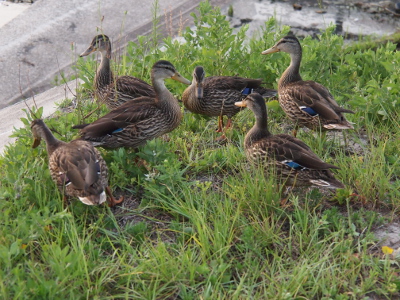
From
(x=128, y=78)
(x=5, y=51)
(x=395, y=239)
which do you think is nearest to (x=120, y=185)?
(x=128, y=78)

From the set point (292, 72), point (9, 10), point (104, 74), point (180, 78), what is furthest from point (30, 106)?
point (9, 10)

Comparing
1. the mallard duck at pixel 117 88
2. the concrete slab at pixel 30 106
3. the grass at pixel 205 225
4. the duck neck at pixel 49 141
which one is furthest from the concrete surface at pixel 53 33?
the duck neck at pixel 49 141

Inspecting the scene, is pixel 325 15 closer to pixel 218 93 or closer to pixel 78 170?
pixel 218 93

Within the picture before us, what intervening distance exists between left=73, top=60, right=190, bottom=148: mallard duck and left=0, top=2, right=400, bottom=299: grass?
Result: 175 millimetres

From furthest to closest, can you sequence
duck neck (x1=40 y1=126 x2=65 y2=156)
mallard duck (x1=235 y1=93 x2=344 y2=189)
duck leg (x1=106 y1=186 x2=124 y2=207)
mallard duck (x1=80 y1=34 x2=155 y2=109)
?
mallard duck (x1=80 y1=34 x2=155 y2=109) → duck neck (x1=40 y1=126 x2=65 y2=156) → duck leg (x1=106 y1=186 x2=124 y2=207) → mallard duck (x1=235 y1=93 x2=344 y2=189)

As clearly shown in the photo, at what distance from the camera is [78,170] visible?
4.52 meters

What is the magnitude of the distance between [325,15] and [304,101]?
15.4 feet

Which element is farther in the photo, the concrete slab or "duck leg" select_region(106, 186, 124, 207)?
the concrete slab

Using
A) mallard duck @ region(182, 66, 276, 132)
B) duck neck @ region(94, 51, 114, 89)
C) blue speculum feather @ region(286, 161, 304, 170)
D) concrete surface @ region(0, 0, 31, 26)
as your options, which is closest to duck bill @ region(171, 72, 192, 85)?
mallard duck @ region(182, 66, 276, 132)

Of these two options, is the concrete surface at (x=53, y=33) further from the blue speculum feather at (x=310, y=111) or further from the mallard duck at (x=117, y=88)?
the blue speculum feather at (x=310, y=111)

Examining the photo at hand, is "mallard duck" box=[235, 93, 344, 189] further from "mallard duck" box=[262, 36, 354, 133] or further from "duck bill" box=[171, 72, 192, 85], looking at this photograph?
"duck bill" box=[171, 72, 192, 85]

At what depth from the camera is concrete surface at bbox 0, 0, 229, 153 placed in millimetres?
8664

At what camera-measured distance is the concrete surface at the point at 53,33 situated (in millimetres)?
8664

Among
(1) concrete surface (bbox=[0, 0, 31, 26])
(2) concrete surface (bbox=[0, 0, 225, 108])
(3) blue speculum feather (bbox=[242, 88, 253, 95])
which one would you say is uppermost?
(3) blue speculum feather (bbox=[242, 88, 253, 95])
